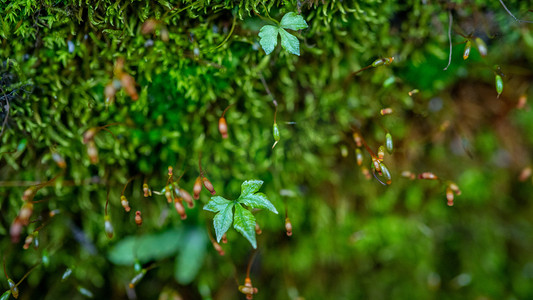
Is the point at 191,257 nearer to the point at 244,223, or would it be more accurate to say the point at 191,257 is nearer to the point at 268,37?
the point at 244,223

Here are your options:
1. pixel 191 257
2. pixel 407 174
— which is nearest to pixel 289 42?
pixel 407 174

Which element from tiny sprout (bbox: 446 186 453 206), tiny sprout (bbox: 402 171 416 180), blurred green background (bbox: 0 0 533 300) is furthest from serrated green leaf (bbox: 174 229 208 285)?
tiny sprout (bbox: 446 186 453 206)

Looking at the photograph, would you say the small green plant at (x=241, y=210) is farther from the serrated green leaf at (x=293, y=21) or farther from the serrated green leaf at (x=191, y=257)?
the serrated green leaf at (x=293, y=21)

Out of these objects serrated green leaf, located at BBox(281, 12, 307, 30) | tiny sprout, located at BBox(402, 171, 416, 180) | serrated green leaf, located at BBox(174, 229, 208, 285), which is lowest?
serrated green leaf, located at BBox(174, 229, 208, 285)

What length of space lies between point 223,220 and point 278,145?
25.9 inches

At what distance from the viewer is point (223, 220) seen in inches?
60.9

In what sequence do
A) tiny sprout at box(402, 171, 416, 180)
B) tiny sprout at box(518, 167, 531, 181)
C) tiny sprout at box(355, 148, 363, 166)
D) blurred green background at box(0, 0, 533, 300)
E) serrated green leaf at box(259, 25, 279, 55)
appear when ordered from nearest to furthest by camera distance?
serrated green leaf at box(259, 25, 279, 55) < blurred green background at box(0, 0, 533, 300) < tiny sprout at box(355, 148, 363, 166) < tiny sprout at box(402, 171, 416, 180) < tiny sprout at box(518, 167, 531, 181)

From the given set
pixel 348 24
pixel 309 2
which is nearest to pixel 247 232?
pixel 309 2

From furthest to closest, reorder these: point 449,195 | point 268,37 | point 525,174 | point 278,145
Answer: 1. point 525,174
2. point 278,145
3. point 449,195
4. point 268,37

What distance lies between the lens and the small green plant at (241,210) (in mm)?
1521

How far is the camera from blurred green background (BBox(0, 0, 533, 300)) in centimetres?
172

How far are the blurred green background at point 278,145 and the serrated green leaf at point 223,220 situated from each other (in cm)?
42

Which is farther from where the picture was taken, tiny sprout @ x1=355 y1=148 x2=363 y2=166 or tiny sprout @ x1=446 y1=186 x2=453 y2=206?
tiny sprout @ x1=355 y1=148 x2=363 y2=166

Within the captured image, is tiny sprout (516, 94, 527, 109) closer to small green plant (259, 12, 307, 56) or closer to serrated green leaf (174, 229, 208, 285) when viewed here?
small green plant (259, 12, 307, 56)
